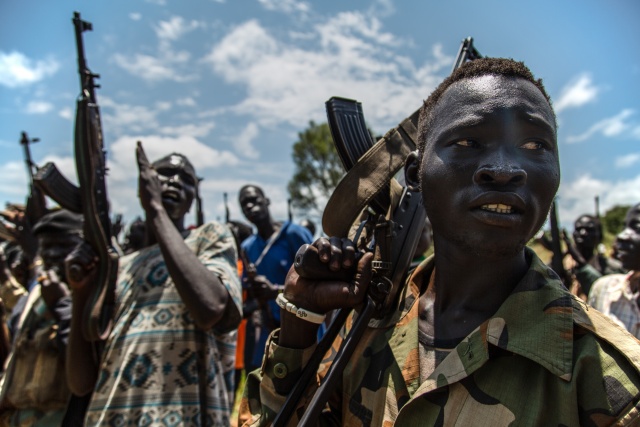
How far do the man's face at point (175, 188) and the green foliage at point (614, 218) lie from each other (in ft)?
100

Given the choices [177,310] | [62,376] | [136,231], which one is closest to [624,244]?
[177,310]

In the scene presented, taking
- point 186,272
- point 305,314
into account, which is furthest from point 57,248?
point 305,314

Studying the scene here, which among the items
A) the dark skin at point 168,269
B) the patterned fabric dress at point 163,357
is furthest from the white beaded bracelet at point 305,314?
the patterned fabric dress at point 163,357

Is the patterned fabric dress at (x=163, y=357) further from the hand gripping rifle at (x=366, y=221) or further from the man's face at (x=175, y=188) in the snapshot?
the hand gripping rifle at (x=366, y=221)

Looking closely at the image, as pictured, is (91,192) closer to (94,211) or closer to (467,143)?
(94,211)

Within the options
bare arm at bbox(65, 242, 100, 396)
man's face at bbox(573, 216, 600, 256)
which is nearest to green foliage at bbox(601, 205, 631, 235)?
man's face at bbox(573, 216, 600, 256)

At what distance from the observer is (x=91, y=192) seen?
2.99 metres

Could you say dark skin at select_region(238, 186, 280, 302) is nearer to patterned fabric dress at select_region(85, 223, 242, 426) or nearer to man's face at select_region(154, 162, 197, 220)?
man's face at select_region(154, 162, 197, 220)

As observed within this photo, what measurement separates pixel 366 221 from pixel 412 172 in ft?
0.79

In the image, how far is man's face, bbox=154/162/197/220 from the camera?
3125 millimetres

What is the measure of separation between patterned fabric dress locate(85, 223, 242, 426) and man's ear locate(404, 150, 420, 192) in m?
1.45

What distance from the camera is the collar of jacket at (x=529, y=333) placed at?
117 cm

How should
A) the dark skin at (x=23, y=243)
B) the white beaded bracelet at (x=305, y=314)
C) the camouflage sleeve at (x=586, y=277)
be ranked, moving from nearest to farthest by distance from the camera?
the white beaded bracelet at (x=305, y=314), the camouflage sleeve at (x=586, y=277), the dark skin at (x=23, y=243)

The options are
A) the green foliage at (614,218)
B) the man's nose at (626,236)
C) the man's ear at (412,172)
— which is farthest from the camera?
the green foliage at (614,218)
